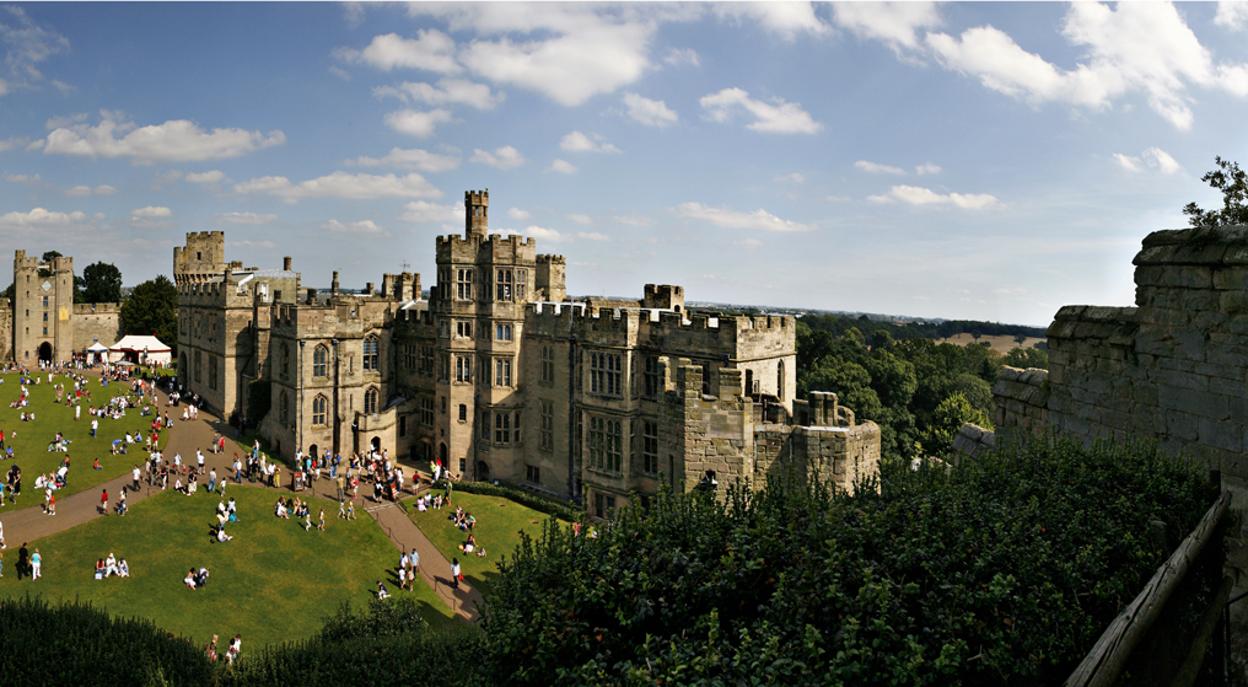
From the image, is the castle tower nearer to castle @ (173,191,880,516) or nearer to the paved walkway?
castle @ (173,191,880,516)

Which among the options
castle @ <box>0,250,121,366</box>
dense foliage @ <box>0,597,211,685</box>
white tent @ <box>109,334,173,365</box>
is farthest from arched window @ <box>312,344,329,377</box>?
castle @ <box>0,250,121,366</box>

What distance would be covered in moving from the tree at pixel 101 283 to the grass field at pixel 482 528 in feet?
345

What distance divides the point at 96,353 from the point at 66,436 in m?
47.3

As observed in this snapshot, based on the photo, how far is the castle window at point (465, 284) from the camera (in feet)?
153

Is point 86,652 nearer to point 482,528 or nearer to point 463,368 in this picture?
point 482,528

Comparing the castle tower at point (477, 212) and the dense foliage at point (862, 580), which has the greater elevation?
the castle tower at point (477, 212)

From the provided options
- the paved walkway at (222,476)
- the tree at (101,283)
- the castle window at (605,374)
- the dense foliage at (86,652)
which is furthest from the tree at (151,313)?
the dense foliage at (86,652)

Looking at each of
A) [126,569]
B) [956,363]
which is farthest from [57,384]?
[956,363]

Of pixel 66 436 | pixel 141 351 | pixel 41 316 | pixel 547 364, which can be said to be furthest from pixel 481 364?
pixel 41 316

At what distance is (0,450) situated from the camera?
4209 centimetres

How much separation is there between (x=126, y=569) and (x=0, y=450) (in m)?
20.2

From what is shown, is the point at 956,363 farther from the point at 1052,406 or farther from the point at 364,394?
the point at 1052,406

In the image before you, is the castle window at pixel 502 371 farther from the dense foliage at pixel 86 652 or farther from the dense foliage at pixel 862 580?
the dense foliage at pixel 862 580

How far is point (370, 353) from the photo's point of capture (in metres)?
52.2
